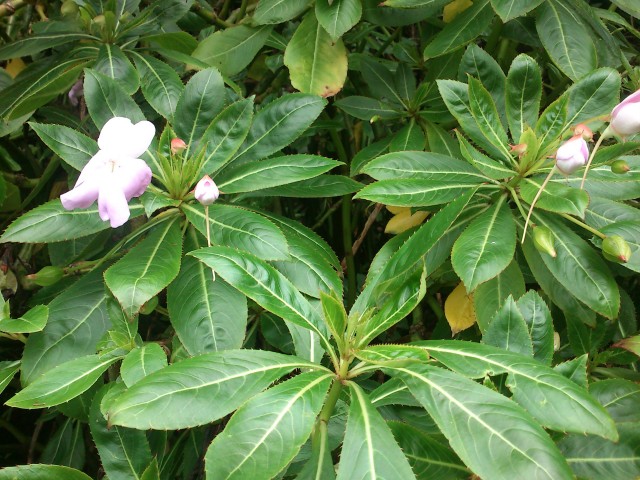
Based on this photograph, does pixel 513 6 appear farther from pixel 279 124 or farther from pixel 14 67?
pixel 14 67

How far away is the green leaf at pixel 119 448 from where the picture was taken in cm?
105

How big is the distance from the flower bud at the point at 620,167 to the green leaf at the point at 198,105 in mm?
782

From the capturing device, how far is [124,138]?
100 centimetres

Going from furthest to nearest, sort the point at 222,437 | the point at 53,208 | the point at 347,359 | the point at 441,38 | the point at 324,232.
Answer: the point at 324,232 < the point at 441,38 < the point at 53,208 < the point at 347,359 < the point at 222,437

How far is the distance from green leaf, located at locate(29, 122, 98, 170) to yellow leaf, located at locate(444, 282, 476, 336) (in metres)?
0.83

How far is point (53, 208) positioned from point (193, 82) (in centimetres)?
39

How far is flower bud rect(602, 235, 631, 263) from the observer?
101cm

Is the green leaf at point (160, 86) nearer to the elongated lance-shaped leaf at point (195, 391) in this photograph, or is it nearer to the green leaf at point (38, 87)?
the green leaf at point (38, 87)

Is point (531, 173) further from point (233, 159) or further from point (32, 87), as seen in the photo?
point (32, 87)

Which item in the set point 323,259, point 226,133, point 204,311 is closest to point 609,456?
point 323,259

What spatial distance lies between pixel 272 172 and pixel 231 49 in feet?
1.81

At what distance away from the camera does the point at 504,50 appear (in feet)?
5.59

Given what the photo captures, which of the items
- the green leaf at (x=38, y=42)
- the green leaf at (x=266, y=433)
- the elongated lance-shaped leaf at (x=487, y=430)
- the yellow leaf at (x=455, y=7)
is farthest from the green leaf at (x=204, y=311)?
the yellow leaf at (x=455, y=7)

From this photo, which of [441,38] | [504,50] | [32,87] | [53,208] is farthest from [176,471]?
[504,50]
